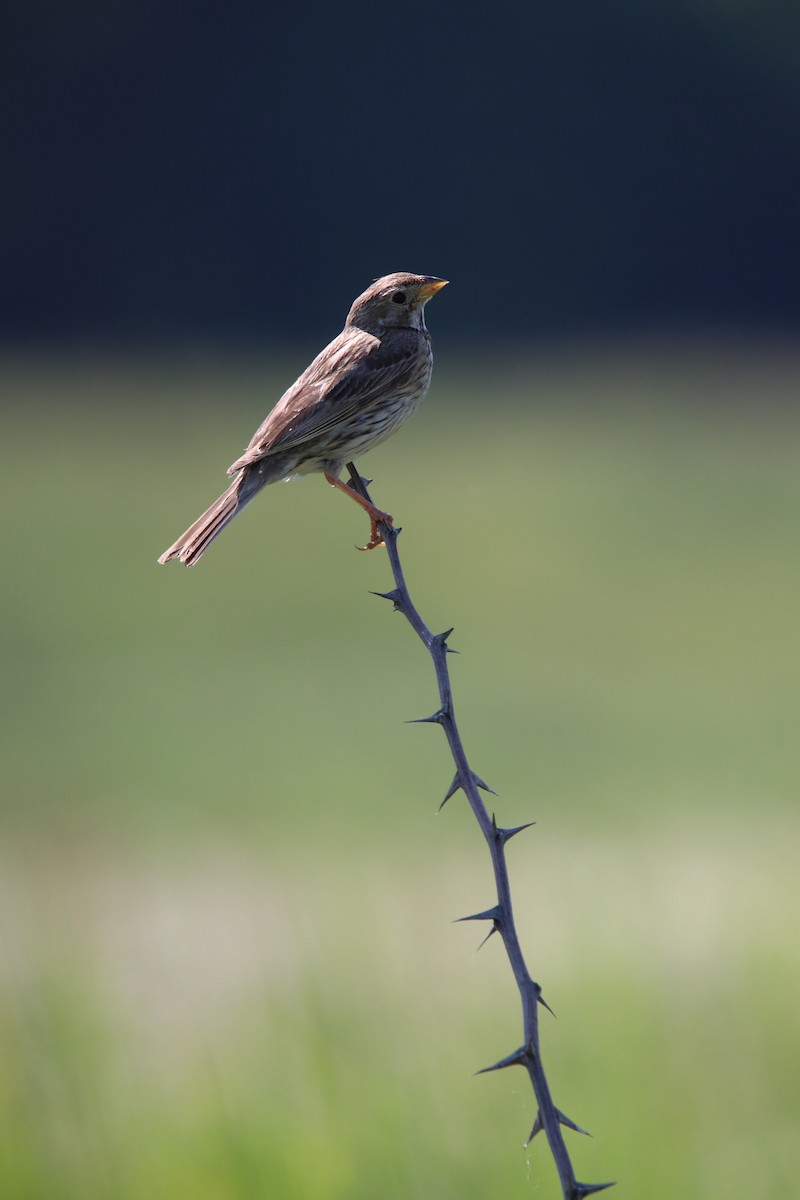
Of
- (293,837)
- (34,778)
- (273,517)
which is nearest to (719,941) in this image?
(293,837)

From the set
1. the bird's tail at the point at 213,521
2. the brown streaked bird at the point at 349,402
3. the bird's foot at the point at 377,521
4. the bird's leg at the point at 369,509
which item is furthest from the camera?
the brown streaked bird at the point at 349,402

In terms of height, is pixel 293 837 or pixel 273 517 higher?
pixel 273 517

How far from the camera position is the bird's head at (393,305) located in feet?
15.6

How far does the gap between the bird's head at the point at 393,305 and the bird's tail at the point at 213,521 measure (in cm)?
65

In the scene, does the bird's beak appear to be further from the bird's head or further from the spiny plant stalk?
the spiny plant stalk

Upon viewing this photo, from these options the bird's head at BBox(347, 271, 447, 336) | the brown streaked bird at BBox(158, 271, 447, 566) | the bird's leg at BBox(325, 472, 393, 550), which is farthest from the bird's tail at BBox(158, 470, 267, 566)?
the bird's head at BBox(347, 271, 447, 336)

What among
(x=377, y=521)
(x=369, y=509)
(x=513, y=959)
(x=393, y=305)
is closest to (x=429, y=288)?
(x=393, y=305)

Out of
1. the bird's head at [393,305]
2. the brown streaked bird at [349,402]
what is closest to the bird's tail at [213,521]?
the brown streaked bird at [349,402]

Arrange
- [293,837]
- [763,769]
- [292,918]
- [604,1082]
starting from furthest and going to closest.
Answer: [763,769], [293,837], [292,918], [604,1082]

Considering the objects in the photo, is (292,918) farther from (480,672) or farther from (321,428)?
(480,672)

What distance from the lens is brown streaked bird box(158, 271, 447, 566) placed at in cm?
428

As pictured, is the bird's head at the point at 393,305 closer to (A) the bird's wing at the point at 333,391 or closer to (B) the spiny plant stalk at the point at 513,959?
(A) the bird's wing at the point at 333,391

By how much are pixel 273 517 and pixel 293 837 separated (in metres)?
12.9

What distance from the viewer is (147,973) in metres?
7.48
